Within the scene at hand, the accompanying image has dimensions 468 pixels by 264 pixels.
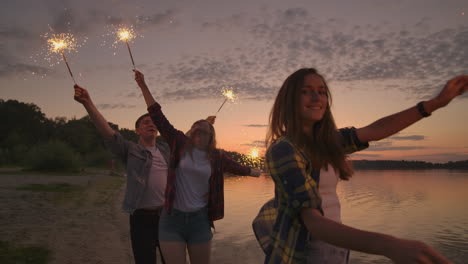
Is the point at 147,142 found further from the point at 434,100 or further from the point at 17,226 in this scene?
the point at 17,226

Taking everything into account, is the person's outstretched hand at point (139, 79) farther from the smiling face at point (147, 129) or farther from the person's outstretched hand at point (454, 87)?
the person's outstretched hand at point (454, 87)

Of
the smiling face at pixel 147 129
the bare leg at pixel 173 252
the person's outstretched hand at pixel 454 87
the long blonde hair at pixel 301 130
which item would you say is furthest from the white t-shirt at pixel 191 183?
the person's outstretched hand at pixel 454 87

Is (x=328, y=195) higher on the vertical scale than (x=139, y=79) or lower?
lower

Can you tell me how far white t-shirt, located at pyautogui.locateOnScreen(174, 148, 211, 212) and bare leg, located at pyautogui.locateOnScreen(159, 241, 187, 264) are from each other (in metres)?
0.40

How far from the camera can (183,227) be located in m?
4.49

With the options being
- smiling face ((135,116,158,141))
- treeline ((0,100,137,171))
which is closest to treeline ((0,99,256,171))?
treeline ((0,100,137,171))

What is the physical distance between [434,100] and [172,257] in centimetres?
322

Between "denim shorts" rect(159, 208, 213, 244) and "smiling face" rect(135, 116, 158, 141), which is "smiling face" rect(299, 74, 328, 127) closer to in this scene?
"denim shorts" rect(159, 208, 213, 244)

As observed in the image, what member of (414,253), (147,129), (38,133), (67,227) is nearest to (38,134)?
Answer: (38,133)

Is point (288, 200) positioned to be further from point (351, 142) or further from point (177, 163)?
point (177, 163)

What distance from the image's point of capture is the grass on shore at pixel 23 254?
8117 millimetres

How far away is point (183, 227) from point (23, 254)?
19.7 ft

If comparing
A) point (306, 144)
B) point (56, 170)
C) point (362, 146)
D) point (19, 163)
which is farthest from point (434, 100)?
point (19, 163)

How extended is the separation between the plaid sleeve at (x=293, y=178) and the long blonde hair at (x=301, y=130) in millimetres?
140
